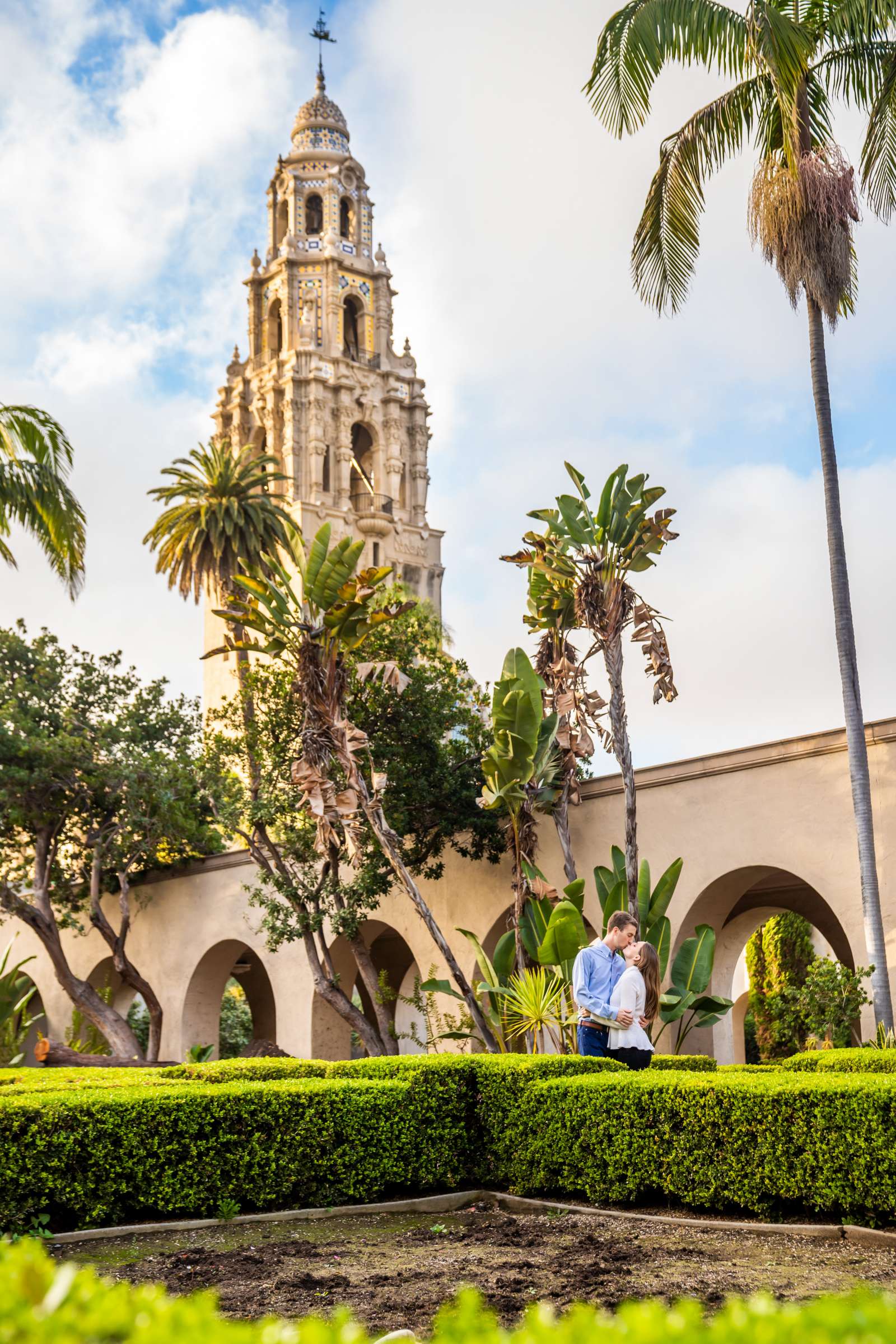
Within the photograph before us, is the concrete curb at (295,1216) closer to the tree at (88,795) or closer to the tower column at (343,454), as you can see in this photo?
the tree at (88,795)

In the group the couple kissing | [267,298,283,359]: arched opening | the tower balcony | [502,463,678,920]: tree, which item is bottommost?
the couple kissing

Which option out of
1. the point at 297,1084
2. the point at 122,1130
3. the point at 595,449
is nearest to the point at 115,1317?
the point at 122,1130

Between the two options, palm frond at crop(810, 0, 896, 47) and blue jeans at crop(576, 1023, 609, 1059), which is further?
palm frond at crop(810, 0, 896, 47)

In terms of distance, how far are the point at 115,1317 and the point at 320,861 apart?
19449mm

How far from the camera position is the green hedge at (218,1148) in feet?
27.4

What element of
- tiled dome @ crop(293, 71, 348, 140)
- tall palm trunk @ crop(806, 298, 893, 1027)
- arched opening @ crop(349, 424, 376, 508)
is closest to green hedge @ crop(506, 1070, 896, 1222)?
tall palm trunk @ crop(806, 298, 893, 1027)

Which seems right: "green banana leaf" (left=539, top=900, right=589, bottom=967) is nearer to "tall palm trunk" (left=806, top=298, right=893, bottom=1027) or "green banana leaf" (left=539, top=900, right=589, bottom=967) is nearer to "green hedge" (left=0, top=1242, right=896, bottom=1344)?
"tall palm trunk" (left=806, top=298, right=893, bottom=1027)

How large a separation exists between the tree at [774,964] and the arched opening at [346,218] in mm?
38199

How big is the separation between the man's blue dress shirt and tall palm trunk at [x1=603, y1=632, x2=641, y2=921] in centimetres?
563

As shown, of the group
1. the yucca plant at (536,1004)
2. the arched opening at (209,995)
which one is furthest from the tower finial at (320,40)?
the yucca plant at (536,1004)

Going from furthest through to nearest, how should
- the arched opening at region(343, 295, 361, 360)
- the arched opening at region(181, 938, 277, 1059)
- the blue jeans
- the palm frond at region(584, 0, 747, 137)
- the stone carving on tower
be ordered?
the arched opening at region(343, 295, 361, 360), the stone carving on tower, the arched opening at region(181, 938, 277, 1059), the palm frond at region(584, 0, 747, 137), the blue jeans

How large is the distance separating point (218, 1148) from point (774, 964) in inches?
589

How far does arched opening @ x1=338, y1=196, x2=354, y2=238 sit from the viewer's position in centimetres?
5125

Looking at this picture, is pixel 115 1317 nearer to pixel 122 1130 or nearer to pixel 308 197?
pixel 122 1130
